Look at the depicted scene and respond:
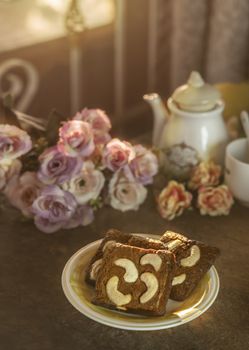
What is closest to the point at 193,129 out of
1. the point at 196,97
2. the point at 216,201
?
the point at 196,97

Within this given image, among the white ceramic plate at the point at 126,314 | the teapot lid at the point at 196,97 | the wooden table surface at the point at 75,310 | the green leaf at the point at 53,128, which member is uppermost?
the teapot lid at the point at 196,97

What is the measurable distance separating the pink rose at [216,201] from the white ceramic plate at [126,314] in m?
0.23

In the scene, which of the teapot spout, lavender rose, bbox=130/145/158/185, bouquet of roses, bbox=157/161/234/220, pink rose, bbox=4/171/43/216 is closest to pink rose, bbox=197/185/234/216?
bouquet of roses, bbox=157/161/234/220

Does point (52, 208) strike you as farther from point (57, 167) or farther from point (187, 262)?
point (187, 262)

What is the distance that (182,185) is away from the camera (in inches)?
50.3

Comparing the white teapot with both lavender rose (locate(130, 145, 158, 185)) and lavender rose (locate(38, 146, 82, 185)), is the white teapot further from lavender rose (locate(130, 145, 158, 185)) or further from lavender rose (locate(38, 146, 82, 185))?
lavender rose (locate(38, 146, 82, 185))

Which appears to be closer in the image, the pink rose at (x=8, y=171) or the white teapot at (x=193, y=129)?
the pink rose at (x=8, y=171)

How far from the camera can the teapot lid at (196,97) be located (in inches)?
52.1

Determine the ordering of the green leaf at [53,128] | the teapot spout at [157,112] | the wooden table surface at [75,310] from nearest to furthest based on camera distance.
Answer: the wooden table surface at [75,310] < the green leaf at [53,128] < the teapot spout at [157,112]

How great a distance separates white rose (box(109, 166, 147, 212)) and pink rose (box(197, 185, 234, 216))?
0.12m

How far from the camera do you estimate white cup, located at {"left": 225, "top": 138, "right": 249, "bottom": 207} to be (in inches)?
49.6

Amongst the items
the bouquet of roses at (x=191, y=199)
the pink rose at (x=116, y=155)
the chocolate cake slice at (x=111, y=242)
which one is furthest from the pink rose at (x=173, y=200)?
the chocolate cake slice at (x=111, y=242)

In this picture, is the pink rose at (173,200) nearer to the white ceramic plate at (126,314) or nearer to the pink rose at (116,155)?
the pink rose at (116,155)

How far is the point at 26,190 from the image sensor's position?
122cm
